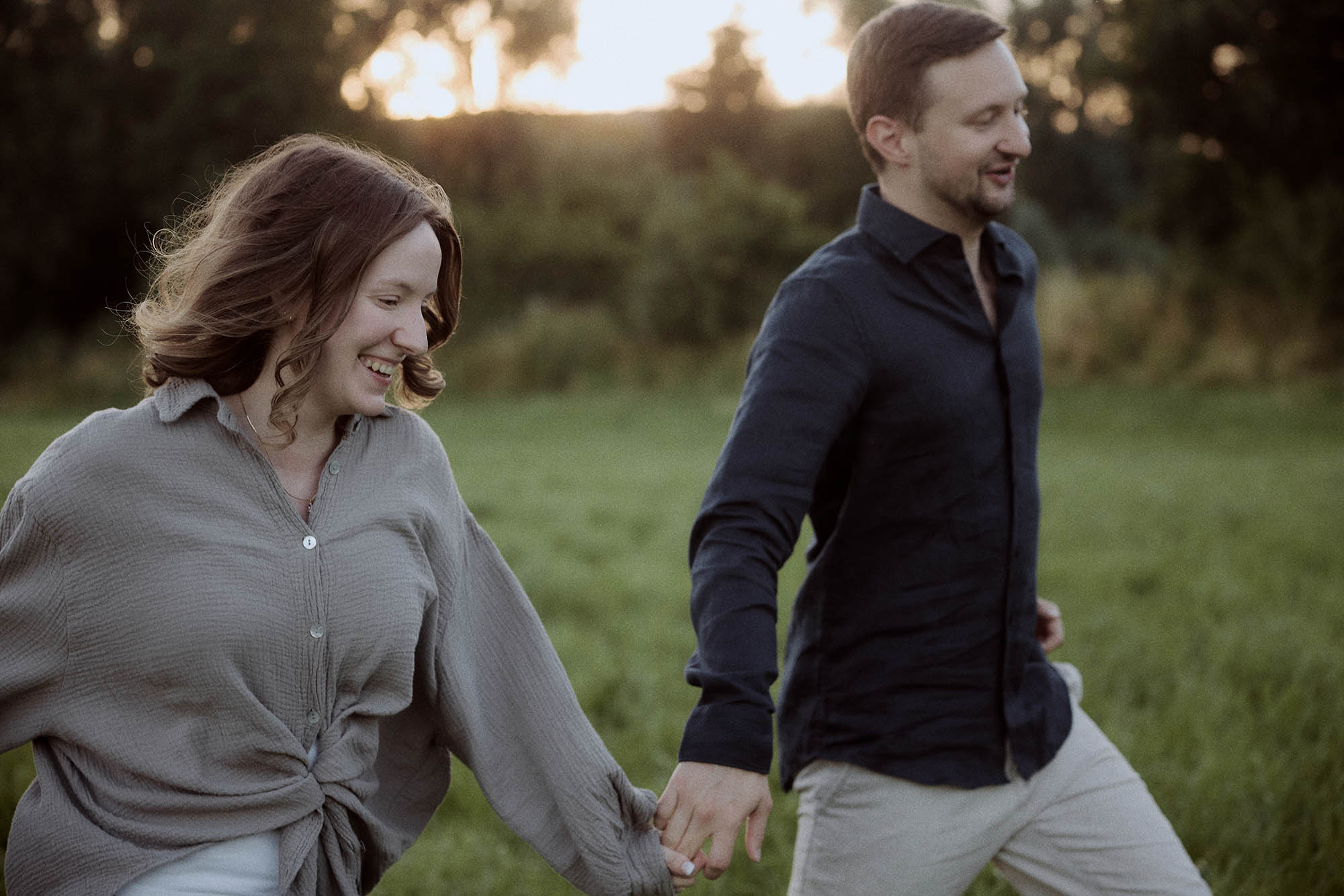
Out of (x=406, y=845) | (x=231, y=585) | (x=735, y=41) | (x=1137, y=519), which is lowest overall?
(x=1137, y=519)

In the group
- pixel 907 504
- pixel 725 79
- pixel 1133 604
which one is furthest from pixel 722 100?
pixel 907 504

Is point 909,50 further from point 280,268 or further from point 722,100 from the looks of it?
point 722,100

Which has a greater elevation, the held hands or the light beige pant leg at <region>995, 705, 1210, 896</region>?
the held hands

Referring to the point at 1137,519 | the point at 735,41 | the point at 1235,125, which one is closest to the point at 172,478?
the point at 1137,519

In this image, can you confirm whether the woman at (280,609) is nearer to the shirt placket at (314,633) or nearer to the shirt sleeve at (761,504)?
the shirt placket at (314,633)

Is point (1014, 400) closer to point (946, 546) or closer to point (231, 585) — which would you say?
point (946, 546)

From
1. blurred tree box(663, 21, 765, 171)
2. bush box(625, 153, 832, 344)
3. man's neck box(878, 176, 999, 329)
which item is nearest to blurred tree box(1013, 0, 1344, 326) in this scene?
bush box(625, 153, 832, 344)

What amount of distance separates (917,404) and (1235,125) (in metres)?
17.3

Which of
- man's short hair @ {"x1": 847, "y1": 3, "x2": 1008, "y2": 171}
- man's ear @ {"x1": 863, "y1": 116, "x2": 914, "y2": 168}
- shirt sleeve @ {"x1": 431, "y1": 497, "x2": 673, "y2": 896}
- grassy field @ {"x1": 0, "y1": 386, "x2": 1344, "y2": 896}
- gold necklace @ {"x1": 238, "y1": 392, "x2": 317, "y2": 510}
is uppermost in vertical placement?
man's short hair @ {"x1": 847, "y1": 3, "x2": 1008, "y2": 171}

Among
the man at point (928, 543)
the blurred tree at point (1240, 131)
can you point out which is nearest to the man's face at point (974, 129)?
the man at point (928, 543)

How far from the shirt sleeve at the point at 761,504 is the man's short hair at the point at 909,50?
0.48 meters

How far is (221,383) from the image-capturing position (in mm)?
2236

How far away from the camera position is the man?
2.41m

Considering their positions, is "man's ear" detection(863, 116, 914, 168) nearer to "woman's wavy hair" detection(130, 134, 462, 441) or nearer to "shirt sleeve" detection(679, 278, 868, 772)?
"shirt sleeve" detection(679, 278, 868, 772)
